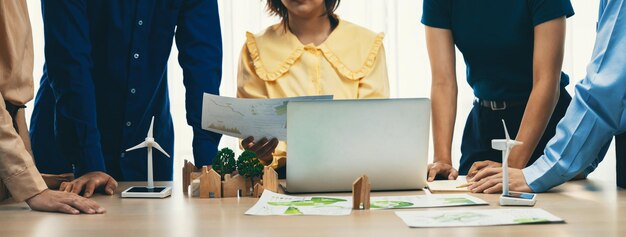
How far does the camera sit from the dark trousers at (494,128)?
2.50 m

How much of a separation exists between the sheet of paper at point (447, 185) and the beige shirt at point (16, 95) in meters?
0.95

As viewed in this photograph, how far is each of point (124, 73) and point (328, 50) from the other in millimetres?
697

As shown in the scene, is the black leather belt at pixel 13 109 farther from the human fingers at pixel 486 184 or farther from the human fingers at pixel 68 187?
the human fingers at pixel 486 184

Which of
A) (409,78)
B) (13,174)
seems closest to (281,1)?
(13,174)

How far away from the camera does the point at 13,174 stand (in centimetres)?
178

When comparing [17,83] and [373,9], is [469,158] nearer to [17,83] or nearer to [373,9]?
[17,83]

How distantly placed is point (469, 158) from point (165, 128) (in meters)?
1.02

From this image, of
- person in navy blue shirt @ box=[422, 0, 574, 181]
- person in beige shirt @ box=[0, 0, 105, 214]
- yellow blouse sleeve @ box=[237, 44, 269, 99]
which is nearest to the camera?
person in beige shirt @ box=[0, 0, 105, 214]

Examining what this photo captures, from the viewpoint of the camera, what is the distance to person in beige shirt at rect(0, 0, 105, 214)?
1.75m

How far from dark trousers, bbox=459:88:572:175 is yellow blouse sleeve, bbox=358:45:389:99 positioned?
1.05 ft

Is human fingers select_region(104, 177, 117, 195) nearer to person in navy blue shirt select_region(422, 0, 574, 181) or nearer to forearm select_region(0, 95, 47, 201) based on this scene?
forearm select_region(0, 95, 47, 201)

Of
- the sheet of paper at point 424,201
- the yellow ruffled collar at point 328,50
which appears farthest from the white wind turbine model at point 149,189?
the yellow ruffled collar at point 328,50

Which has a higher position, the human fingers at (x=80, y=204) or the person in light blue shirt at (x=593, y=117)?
the person in light blue shirt at (x=593, y=117)

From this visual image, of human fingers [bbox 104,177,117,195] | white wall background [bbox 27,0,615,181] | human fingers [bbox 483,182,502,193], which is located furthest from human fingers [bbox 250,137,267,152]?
white wall background [bbox 27,0,615,181]
